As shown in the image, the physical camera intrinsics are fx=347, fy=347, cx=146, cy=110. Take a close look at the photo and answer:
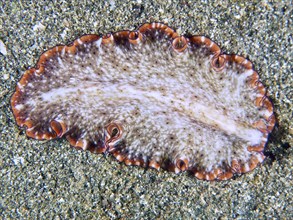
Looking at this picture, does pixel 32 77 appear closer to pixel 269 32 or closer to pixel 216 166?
pixel 216 166

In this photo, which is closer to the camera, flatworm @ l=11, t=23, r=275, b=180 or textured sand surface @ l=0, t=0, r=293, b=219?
flatworm @ l=11, t=23, r=275, b=180

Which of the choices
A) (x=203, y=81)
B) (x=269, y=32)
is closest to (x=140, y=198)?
(x=203, y=81)

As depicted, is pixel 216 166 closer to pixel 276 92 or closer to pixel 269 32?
pixel 276 92

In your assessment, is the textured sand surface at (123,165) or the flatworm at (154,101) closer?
the flatworm at (154,101)

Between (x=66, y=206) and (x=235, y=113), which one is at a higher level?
(x=235, y=113)

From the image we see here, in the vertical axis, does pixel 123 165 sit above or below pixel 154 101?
below

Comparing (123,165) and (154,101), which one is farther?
(123,165)

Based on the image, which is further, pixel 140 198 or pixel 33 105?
pixel 140 198

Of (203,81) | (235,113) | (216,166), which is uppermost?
(203,81)
